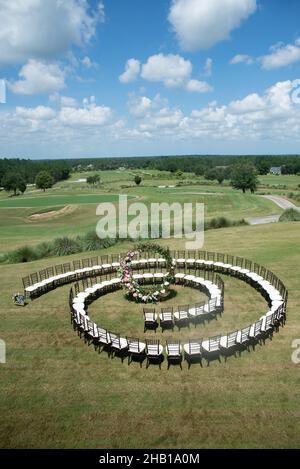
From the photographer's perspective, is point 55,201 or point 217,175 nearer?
point 55,201

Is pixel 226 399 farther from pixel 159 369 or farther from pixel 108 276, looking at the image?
pixel 108 276

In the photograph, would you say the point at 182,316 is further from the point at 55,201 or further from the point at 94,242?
the point at 55,201

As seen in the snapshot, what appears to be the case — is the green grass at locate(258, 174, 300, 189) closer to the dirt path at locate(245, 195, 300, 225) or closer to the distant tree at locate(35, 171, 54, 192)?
the dirt path at locate(245, 195, 300, 225)

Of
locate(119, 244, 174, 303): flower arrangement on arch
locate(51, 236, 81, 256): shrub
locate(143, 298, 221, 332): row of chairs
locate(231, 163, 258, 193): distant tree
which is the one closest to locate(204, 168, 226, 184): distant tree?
locate(231, 163, 258, 193): distant tree

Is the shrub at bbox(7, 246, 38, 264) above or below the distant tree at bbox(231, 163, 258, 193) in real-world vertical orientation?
below

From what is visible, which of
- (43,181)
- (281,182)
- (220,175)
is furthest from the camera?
(220,175)

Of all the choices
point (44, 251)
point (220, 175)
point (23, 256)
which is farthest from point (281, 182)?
point (23, 256)

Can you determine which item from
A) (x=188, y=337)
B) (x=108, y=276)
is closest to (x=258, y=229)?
(x=108, y=276)

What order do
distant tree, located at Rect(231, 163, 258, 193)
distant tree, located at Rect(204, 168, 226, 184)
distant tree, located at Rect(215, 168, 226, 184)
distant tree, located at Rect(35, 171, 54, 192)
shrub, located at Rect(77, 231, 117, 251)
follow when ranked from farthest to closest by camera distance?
distant tree, located at Rect(204, 168, 226, 184), distant tree, located at Rect(215, 168, 226, 184), distant tree, located at Rect(35, 171, 54, 192), distant tree, located at Rect(231, 163, 258, 193), shrub, located at Rect(77, 231, 117, 251)
